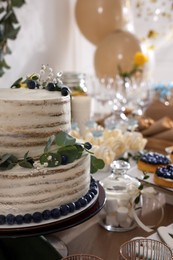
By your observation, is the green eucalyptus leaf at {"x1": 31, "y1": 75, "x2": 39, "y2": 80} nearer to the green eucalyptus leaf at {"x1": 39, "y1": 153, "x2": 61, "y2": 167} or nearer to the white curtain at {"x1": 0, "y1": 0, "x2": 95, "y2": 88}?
the green eucalyptus leaf at {"x1": 39, "y1": 153, "x2": 61, "y2": 167}

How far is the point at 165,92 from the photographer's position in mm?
2096

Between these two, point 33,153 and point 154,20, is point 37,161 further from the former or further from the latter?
point 154,20

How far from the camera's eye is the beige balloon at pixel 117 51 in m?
2.35

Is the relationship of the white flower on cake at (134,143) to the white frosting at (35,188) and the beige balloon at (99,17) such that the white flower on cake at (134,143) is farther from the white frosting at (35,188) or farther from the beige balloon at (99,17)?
the beige balloon at (99,17)

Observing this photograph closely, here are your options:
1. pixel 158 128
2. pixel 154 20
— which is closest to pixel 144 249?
pixel 158 128

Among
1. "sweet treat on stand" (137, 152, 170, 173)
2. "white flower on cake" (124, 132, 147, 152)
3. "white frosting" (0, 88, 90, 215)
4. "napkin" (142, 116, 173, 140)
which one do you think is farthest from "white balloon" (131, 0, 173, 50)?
"white frosting" (0, 88, 90, 215)

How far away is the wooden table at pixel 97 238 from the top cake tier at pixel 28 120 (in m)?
0.21

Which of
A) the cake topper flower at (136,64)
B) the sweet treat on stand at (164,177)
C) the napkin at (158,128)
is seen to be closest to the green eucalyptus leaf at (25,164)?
the sweet treat on stand at (164,177)

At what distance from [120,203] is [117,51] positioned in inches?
68.2

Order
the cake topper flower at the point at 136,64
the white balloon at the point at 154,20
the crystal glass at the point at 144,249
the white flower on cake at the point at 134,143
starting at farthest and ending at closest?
the white balloon at the point at 154,20 < the cake topper flower at the point at 136,64 < the white flower on cake at the point at 134,143 < the crystal glass at the point at 144,249

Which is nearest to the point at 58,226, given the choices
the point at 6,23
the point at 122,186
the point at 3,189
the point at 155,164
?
the point at 3,189

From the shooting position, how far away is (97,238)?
73 centimetres

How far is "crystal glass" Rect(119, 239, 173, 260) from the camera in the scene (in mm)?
543

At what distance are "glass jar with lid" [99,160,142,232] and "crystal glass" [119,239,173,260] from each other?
0.64ft
